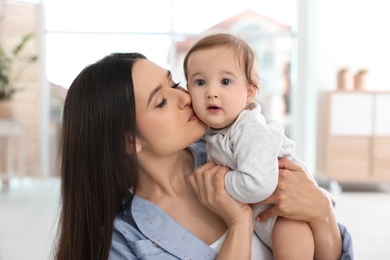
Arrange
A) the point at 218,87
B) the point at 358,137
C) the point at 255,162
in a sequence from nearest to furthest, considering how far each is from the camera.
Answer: the point at 255,162 → the point at 218,87 → the point at 358,137

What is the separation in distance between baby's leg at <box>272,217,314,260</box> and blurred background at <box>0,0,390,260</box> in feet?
12.4

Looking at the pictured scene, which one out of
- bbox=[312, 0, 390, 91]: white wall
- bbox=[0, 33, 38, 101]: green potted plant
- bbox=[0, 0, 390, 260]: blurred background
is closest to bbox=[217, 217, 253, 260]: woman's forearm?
bbox=[0, 0, 390, 260]: blurred background

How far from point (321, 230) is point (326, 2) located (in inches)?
216

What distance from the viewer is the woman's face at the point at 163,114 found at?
54.3 inches

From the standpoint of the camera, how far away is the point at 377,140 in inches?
230

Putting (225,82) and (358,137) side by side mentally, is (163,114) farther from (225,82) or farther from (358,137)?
(358,137)

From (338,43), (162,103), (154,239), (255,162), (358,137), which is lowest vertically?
(358,137)

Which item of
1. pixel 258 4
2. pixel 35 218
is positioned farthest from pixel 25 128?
pixel 258 4

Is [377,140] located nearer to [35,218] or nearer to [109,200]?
[35,218]

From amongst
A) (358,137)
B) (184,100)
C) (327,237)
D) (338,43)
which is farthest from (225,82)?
(338,43)

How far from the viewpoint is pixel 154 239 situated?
4.62ft

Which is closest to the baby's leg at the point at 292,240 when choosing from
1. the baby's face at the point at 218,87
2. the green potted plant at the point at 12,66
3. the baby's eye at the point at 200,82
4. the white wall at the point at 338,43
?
the baby's face at the point at 218,87

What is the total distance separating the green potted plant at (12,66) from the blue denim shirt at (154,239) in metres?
5.22

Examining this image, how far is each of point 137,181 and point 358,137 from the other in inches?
189
